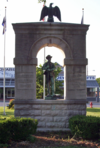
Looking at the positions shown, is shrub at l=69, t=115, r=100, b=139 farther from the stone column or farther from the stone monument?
the stone column

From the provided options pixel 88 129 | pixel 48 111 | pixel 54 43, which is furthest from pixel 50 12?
pixel 88 129

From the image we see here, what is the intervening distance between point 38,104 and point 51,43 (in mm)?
3216

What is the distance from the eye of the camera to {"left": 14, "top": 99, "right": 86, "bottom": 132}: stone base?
928 centimetres

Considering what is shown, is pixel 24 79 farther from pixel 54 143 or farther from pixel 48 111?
pixel 54 143

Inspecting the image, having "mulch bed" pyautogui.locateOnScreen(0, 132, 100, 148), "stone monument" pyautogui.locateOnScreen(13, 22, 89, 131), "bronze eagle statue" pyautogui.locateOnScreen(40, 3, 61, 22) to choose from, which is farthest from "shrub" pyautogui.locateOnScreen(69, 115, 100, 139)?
"bronze eagle statue" pyautogui.locateOnScreen(40, 3, 61, 22)

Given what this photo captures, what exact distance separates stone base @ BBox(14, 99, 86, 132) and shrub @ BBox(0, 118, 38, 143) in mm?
2123

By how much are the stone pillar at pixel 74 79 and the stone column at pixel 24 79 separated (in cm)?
169

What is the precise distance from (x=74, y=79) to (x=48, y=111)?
2100 mm

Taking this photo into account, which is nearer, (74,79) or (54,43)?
(74,79)

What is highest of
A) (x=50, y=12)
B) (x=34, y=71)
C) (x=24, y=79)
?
(x=50, y=12)

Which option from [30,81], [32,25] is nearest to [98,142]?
[30,81]

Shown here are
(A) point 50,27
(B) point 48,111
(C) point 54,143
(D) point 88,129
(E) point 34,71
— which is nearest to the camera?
(C) point 54,143

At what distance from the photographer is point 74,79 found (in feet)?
31.4

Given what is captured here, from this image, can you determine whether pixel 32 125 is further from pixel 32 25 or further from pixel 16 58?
pixel 32 25
